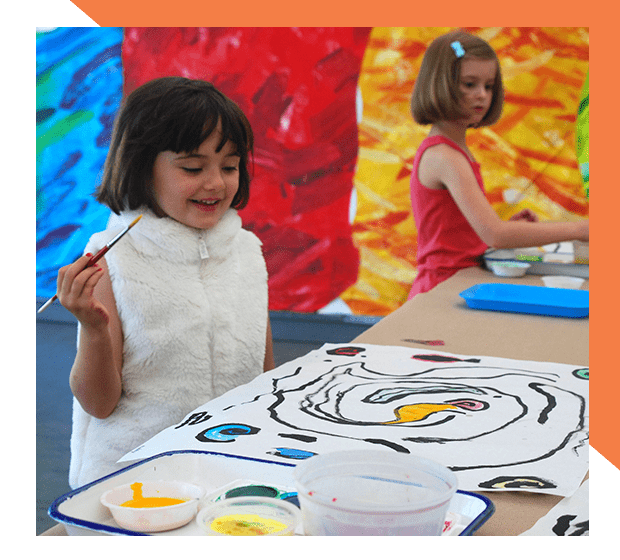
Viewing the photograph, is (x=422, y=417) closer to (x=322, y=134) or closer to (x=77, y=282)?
(x=77, y=282)

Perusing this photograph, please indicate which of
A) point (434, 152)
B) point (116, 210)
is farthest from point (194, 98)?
point (434, 152)

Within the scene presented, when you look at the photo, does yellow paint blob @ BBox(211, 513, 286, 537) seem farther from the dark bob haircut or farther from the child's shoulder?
the child's shoulder

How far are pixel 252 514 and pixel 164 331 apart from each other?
544 millimetres

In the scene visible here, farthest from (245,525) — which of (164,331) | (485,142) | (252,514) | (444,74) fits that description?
(485,142)

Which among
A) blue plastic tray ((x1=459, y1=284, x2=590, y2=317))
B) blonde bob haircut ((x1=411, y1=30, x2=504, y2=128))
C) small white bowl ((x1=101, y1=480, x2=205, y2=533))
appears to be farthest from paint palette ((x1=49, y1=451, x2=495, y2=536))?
blonde bob haircut ((x1=411, y1=30, x2=504, y2=128))

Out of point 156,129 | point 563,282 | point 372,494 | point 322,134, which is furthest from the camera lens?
point 322,134

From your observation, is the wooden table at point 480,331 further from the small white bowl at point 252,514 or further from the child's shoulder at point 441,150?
the small white bowl at point 252,514

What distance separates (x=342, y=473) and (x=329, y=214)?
2.71m

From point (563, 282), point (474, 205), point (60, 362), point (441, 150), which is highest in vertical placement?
point (441, 150)

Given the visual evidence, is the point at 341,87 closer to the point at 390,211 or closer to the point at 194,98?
the point at 390,211

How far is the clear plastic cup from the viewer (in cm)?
42

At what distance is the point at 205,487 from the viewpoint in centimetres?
→ 58

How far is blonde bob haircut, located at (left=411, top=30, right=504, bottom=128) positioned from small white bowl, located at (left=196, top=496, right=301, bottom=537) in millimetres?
1320

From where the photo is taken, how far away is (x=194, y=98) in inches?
38.4
